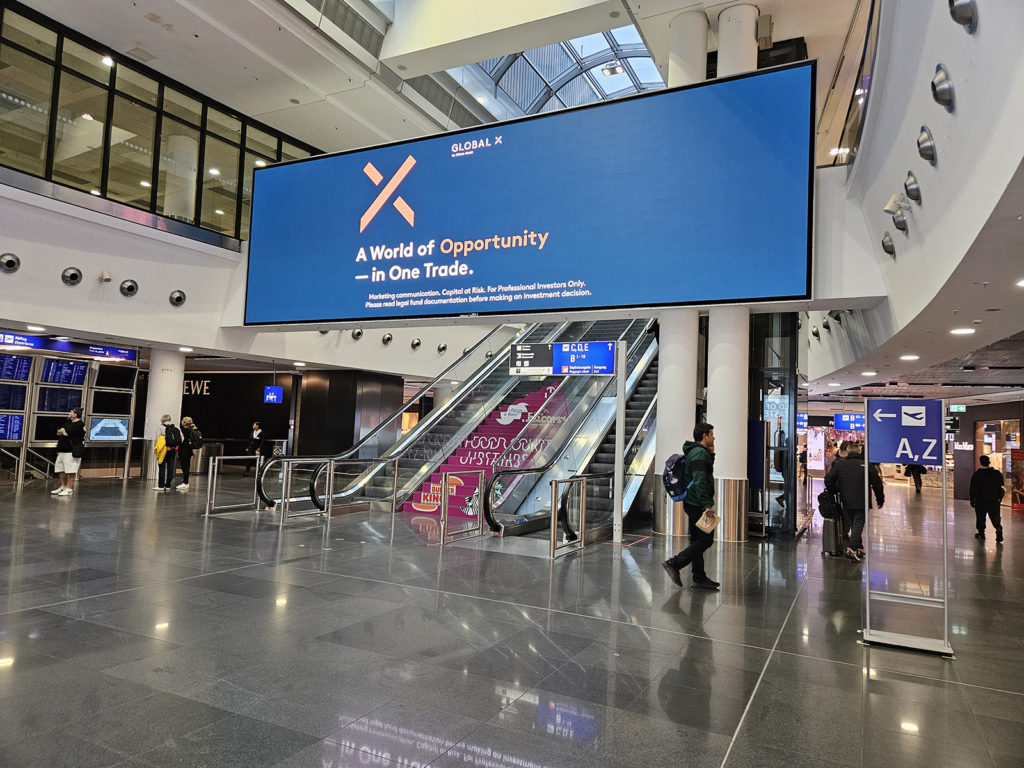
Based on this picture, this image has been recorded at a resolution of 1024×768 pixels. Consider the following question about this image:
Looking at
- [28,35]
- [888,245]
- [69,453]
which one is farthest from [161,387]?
[888,245]

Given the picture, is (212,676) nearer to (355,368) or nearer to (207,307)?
(207,307)

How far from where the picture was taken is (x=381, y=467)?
42.4 feet

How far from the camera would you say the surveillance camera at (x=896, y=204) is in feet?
20.3

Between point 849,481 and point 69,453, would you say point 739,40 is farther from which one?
point 69,453

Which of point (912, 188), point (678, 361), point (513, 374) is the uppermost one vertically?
point (912, 188)

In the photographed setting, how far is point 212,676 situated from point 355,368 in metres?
15.1

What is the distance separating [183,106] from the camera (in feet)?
48.1

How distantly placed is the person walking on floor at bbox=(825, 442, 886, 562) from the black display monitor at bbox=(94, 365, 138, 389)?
16280mm

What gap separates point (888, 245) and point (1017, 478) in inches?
627

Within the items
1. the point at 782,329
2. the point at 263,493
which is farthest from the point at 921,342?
the point at 263,493

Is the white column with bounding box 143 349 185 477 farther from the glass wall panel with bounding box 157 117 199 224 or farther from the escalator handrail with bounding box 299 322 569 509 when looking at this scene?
the escalator handrail with bounding box 299 322 569 509

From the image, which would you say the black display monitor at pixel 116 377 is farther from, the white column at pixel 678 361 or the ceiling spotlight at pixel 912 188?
the ceiling spotlight at pixel 912 188

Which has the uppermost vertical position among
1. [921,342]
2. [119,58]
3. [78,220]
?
[119,58]

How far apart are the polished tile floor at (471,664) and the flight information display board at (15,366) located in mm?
8930
